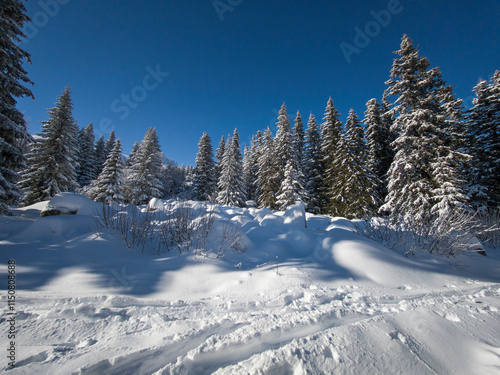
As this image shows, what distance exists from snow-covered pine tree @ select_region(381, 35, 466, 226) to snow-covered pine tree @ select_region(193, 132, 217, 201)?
739 inches

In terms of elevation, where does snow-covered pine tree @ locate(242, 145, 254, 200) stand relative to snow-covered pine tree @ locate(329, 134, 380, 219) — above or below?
above

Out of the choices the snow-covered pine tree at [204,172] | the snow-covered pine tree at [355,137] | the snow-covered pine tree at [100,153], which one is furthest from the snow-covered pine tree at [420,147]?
the snow-covered pine tree at [100,153]

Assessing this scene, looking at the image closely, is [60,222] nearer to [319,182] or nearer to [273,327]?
[273,327]

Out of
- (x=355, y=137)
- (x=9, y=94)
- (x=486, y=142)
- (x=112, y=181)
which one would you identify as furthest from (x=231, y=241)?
(x=486, y=142)

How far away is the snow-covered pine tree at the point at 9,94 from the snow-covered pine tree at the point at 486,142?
25.6 metres

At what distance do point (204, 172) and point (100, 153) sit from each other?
65.9 feet

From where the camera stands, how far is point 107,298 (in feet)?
8.01

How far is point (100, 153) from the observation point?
103 feet

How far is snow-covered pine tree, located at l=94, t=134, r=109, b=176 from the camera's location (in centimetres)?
3025

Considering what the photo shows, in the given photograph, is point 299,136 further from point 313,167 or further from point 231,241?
point 231,241

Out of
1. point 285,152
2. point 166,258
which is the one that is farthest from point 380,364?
point 285,152

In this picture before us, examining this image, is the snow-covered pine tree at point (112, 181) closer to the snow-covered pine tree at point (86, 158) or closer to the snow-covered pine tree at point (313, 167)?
the snow-covered pine tree at point (86, 158)

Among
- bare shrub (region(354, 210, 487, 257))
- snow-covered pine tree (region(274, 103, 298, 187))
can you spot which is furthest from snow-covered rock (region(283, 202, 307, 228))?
snow-covered pine tree (region(274, 103, 298, 187))

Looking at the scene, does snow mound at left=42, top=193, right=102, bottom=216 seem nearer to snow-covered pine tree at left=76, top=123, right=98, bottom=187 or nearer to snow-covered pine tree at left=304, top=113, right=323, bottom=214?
snow-covered pine tree at left=304, top=113, right=323, bottom=214
